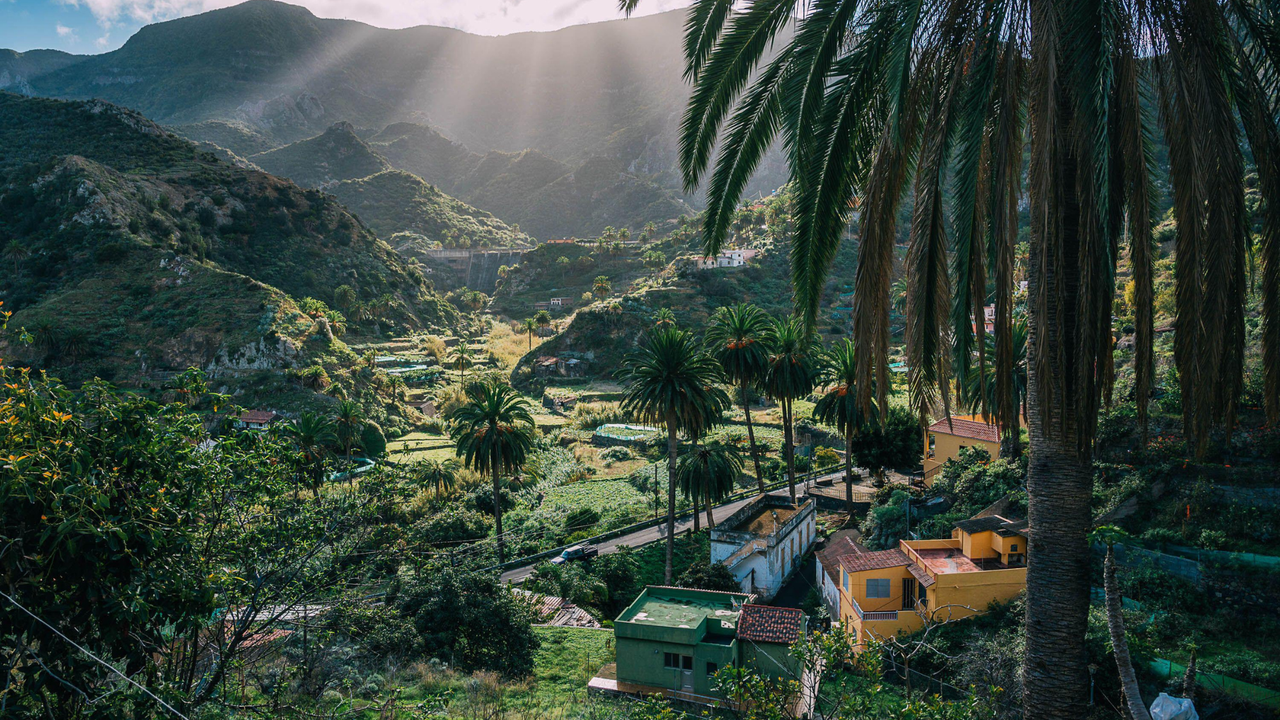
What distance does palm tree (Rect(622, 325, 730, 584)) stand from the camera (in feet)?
94.7

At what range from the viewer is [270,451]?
842cm

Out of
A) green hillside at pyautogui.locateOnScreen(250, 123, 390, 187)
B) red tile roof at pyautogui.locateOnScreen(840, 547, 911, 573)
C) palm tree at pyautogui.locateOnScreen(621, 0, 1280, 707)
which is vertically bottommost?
red tile roof at pyautogui.locateOnScreen(840, 547, 911, 573)

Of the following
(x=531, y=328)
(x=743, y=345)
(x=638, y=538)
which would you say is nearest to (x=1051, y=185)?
(x=743, y=345)

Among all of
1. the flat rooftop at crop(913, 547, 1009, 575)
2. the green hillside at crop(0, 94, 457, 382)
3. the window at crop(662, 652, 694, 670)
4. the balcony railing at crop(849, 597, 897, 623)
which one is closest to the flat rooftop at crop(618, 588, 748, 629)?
the window at crop(662, 652, 694, 670)

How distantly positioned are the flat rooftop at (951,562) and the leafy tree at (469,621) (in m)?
13.0

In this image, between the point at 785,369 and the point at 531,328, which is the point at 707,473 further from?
the point at 531,328

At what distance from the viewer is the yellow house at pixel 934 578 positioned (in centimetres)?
2070

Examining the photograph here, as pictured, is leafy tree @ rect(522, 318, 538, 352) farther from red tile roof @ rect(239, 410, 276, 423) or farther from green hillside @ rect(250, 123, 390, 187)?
green hillside @ rect(250, 123, 390, 187)

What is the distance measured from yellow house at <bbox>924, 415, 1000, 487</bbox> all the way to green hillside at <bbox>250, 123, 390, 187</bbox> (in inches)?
6330

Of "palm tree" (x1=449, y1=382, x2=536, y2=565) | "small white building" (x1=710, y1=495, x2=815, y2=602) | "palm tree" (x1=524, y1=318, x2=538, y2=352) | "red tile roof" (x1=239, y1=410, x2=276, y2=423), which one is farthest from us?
"palm tree" (x1=524, y1=318, x2=538, y2=352)

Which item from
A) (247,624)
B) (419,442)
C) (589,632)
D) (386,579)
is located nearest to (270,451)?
(247,624)

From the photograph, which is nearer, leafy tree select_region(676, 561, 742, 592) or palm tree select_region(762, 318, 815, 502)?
leafy tree select_region(676, 561, 742, 592)

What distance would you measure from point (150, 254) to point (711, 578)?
5406 cm

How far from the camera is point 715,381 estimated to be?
3155cm
